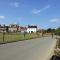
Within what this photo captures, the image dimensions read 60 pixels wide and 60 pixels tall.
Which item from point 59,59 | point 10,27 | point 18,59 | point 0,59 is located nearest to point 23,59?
point 18,59

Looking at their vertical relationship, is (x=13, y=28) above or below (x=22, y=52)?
above

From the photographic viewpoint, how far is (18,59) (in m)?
14.0

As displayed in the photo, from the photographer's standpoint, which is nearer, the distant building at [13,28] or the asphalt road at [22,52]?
the asphalt road at [22,52]

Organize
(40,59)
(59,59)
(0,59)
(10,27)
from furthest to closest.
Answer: (10,27)
(40,59)
(0,59)
(59,59)

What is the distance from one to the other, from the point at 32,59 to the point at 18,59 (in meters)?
0.95

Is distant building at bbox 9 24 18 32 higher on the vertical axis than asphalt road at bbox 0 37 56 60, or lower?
higher

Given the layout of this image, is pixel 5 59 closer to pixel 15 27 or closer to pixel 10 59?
pixel 10 59

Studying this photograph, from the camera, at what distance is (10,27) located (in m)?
185

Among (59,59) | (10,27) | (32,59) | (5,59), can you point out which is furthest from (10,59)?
(10,27)

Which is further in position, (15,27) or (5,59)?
(15,27)

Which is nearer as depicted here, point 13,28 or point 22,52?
point 22,52

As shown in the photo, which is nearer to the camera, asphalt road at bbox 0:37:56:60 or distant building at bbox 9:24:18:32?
asphalt road at bbox 0:37:56:60

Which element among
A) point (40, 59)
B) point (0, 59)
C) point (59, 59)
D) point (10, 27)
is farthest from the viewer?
point (10, 27)

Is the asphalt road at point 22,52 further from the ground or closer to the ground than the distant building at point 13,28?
closer to the ground
